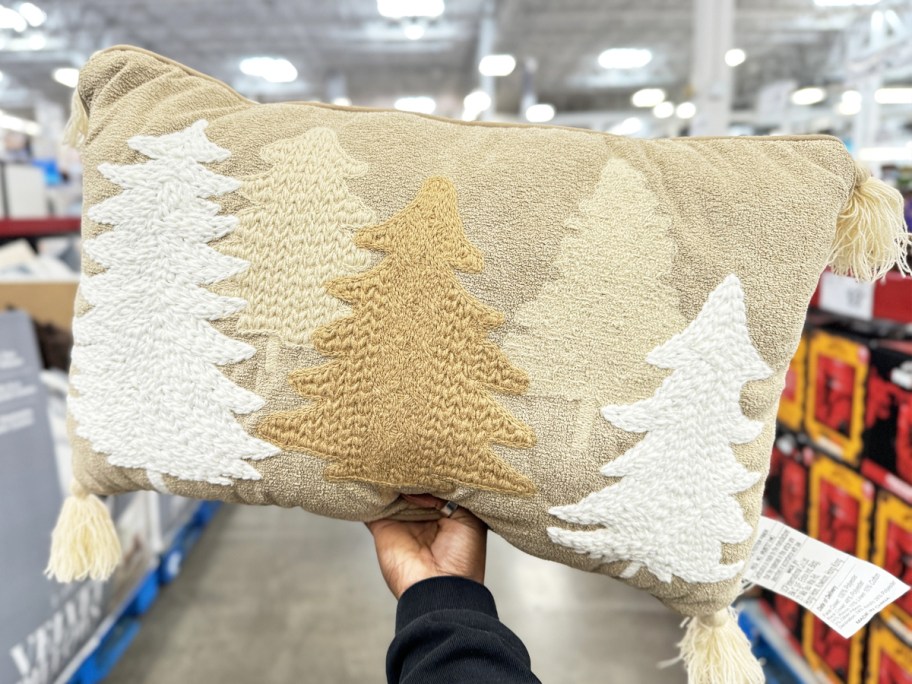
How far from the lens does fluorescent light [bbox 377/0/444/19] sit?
6.86 m

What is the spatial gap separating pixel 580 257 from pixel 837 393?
3.54ft

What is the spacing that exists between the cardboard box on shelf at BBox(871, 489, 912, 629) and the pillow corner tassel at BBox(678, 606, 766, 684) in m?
0.71

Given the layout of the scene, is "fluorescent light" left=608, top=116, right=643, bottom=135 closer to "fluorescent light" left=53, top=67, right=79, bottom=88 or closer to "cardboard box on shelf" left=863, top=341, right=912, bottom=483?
"fluorescent light" left=53, top=67, right=79, bottom=88

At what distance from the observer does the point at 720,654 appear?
65 centimetres

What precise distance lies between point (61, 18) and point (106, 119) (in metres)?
8.65

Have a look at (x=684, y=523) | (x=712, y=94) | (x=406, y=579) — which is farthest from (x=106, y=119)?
(x=712, y=94)

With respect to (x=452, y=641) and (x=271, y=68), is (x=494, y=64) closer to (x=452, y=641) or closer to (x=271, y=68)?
(x=271, y=68)

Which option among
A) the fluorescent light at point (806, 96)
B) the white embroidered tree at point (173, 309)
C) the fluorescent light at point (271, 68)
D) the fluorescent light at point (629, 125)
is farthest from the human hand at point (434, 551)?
the fluorescent light at point (629, 125)

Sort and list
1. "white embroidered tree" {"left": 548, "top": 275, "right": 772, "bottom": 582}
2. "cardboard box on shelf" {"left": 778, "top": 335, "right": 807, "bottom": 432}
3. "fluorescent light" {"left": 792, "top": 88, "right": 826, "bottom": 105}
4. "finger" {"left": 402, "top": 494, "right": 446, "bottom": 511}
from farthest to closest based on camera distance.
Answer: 1. "fluorescent light" {"left": 792, "top": 88, "right": 826, "bottom": 105}
2. "cardboard box on shelf" {"left": 778, "top": 335, "right": 807, "bottom": 432}
3. "finger" {"left": 402, "top": 494, "right": 446, "bottom": 511}
4. "white embroidered tree" {"left": 548, "top": 275, "right": 772, "bottom": 582}

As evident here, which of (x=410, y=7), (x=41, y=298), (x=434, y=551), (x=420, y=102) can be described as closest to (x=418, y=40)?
(x=410, y=7)

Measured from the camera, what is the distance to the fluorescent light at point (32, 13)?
21.4 feet

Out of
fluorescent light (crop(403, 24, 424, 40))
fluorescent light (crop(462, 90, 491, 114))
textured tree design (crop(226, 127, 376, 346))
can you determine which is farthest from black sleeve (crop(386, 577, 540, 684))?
fluorescent light (crop(403, 24, 424, 40))

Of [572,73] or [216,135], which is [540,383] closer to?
[216,135]

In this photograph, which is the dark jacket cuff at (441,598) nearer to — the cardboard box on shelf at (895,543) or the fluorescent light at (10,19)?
the cardboard box on shelf at (895,543)
